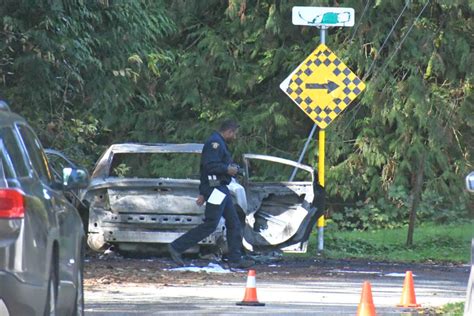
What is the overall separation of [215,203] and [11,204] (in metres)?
8.80

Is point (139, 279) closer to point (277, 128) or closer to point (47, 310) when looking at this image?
point (47, 310)

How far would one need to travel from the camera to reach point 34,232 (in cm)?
875

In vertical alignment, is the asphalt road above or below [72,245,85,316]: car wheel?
below

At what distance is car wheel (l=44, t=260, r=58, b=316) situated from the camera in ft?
29.9

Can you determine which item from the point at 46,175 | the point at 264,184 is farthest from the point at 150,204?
the point at 46,175

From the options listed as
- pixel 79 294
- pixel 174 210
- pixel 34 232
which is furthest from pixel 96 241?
pixel 34 232

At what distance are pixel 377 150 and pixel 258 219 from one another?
773 centimetres

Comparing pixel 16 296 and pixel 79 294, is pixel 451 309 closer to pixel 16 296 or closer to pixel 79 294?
pixel 79 294

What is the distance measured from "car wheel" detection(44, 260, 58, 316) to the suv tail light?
750mm

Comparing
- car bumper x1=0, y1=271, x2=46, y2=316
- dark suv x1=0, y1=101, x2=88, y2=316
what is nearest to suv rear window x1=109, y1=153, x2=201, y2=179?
dark suv x1=0, y1=101, x2=88, y2=316

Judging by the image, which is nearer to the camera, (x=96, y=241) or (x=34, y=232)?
(x=34, y=232)

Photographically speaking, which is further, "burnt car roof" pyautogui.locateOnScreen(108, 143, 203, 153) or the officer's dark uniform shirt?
"burnt car roof" pyautogui.locateOnScreen(108, 143, 203, 153)

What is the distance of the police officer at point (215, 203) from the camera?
56.6 ft

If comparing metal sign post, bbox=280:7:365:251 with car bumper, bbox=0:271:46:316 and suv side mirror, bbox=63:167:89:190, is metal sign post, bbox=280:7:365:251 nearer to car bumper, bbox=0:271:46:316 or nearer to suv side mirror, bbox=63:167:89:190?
suv side mirror, bbox=63:167:89:190
